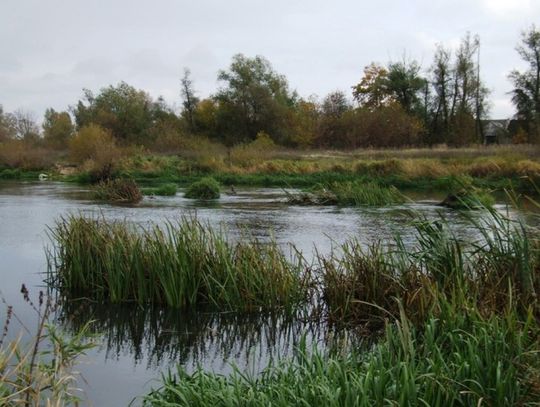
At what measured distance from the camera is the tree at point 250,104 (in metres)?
71.1

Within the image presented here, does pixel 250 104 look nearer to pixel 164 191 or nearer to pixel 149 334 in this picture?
pixel 164 191

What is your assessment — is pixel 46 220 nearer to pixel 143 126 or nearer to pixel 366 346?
pixel 366 346

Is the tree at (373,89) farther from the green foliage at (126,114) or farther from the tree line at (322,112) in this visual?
the green foliage at (126,114)

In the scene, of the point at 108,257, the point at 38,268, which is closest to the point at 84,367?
the point at 108,257

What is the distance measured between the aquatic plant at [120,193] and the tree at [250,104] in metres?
40.1

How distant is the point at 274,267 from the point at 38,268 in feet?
18.6

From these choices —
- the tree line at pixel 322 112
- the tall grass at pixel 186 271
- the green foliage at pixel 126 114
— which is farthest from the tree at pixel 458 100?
the tall grass at pixel 186 271

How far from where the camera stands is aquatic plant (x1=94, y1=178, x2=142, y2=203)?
96.0ft

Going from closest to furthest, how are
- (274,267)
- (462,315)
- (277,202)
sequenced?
(462,315) → (274,267) → (277,202)

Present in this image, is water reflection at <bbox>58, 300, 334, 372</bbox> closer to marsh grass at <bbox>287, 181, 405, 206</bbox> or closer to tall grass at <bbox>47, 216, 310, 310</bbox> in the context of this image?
tall grass at <bbox>47, 216, 310, 310</bbox>

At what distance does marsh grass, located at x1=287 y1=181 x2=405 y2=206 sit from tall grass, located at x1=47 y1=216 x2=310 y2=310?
17.0 metres

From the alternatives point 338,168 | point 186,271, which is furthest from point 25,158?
point 186,271

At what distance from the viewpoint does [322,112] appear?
78625mm

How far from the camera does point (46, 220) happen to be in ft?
67.4
